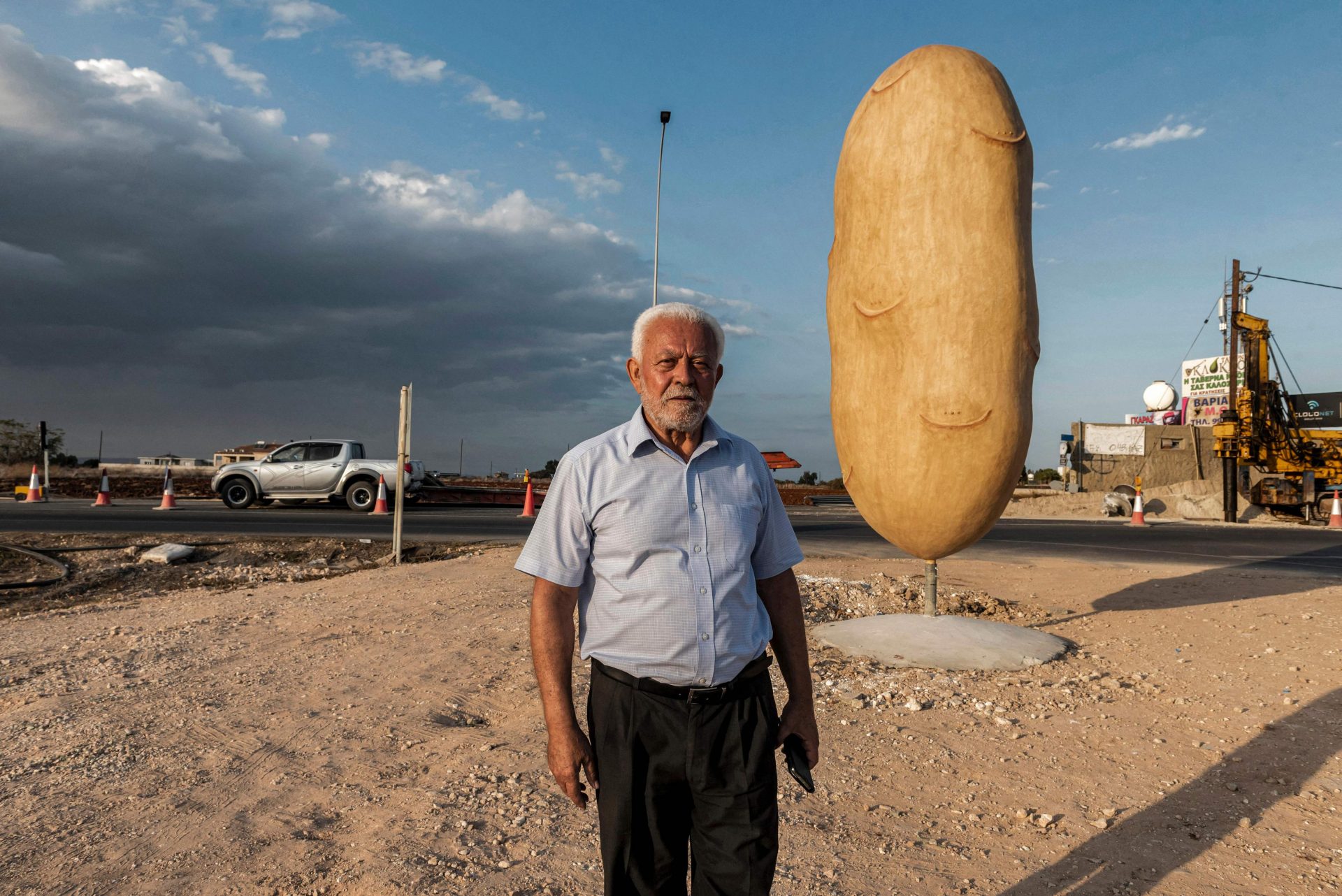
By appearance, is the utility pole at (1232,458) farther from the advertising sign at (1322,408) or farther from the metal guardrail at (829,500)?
the advertising sign at (1322,408)

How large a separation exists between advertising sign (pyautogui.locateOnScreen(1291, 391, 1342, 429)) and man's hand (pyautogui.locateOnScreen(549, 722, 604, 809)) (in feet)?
134

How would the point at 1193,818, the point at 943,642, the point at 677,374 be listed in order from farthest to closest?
1. the point at 943,642
2. the point at 1193,818
3. the point at 677,374

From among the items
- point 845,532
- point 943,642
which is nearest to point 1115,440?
point 845,532

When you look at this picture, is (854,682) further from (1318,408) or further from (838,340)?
(1318,408)

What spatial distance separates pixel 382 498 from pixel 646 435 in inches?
669

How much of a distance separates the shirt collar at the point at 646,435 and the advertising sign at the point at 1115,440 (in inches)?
1423

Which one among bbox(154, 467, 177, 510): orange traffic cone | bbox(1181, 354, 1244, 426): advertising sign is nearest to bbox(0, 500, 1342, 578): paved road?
bbox(154, 467, 177, 510): orange traffic cone

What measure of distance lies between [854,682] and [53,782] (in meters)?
4.03

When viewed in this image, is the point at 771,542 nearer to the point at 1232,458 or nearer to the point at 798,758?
A: the point at 798,758

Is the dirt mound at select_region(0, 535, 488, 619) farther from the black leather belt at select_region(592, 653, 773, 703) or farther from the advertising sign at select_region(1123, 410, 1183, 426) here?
the advertising sign at select_region(1123, 410, 1183, 426)

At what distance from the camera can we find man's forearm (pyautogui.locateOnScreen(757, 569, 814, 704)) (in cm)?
222

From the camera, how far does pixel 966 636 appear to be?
18.3 feet

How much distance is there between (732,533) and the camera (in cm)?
204

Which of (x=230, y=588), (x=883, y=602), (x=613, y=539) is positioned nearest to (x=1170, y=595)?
(x=883, y=602)
